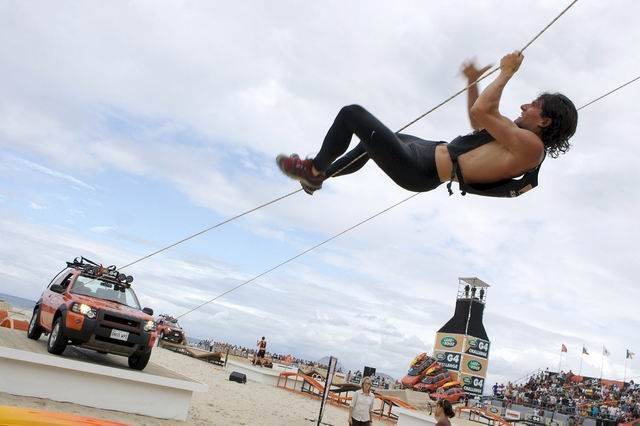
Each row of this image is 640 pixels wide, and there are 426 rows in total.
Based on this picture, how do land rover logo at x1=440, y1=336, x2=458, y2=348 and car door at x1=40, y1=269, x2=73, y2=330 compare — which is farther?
land rover logo at x1=440, y1=336, x2=458, y2=348

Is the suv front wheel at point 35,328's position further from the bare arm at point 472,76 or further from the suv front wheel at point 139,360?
the bare arm at point 472,76

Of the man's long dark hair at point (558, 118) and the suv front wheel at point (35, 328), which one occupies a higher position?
the man's long dark hair at point (558, 118)

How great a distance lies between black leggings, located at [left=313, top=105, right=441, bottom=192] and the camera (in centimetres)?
352

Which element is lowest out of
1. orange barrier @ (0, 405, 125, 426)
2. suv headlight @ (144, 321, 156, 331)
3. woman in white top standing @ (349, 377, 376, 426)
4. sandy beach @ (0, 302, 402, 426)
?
sandy beach @ (0, 302, 402, 426)

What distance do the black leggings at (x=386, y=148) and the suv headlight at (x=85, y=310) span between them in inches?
293

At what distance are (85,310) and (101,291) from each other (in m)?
1.26

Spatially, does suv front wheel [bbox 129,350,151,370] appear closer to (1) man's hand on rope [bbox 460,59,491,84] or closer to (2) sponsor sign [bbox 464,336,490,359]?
(1) man's hand on rope [bbox 460,59,491,84]

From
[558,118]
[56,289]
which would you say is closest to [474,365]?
[56,289]

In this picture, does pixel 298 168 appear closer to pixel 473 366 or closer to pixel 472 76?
pixel 472 76

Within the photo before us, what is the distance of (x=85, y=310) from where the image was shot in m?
9.69

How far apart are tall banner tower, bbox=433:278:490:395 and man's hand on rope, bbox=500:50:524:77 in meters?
40.8

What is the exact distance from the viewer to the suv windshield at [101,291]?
34.6 ft

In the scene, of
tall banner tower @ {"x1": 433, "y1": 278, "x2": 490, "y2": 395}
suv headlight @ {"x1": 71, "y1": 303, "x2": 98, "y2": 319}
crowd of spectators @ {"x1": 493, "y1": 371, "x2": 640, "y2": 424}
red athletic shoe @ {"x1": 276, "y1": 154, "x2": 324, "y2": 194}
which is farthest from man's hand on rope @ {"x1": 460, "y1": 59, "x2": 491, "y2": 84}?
tall banner tower @ {"x1": 433, "y1": 278, "x2": 490, "y2": 395}

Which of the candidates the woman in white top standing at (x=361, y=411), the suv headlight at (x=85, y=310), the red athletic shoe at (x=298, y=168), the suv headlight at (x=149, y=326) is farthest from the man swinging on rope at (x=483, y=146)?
the woman in white top standing at (x=361, y=411)
